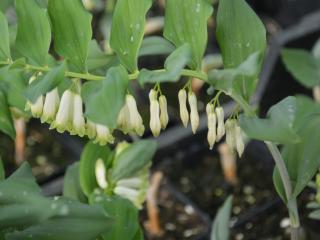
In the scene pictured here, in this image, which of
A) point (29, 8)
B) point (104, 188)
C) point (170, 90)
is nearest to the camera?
point (29, 8)

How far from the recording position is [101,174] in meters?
1.10

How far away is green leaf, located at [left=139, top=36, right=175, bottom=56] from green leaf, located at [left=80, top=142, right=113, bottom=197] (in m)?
0.18

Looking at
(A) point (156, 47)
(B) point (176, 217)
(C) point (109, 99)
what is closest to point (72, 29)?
(C) point (109, 99)

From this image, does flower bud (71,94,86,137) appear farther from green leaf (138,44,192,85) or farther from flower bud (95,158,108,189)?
flower bud (95,158,108,189)

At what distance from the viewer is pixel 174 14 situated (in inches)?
31.5

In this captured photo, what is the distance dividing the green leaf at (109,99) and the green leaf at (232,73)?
0.30 feet

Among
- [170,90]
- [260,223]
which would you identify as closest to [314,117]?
[260,223]

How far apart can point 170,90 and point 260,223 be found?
1.98 ft

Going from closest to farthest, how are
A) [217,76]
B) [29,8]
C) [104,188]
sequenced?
[217,76] → [29,8] → [104,188]

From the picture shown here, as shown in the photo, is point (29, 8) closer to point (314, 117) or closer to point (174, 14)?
point (174, 14)

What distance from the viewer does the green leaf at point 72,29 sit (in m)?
0.79

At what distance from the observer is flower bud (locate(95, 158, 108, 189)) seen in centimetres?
109

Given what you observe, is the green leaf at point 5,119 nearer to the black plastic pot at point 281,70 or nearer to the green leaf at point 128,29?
the green leaf at point 128,29

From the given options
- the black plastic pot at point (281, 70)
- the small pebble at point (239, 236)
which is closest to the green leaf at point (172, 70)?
the small pebble at point (239, 236)
